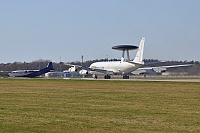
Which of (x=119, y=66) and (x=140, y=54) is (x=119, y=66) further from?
(x=140, y=54)

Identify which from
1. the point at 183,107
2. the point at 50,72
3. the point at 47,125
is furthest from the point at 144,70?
the point at 47,125

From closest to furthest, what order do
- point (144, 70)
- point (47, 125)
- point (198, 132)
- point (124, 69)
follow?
point (198, 132), point (47, 125), point (124, 69), point (144, 70)

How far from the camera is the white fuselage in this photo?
311 feet

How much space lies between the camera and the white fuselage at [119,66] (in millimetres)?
94725

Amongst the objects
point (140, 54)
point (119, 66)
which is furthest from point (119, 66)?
point (140, 54)

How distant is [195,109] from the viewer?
23.5m

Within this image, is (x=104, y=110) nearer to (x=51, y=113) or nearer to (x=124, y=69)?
(x=51, y=113)

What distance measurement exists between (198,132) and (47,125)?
203 inches

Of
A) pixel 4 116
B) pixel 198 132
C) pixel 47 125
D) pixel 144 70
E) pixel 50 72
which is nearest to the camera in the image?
pixel 198 132

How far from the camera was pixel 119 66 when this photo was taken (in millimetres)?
97812

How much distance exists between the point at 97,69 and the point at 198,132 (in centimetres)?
8519

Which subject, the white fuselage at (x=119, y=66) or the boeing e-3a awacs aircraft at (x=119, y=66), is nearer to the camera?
the white fuselage at (x=119, y=66)

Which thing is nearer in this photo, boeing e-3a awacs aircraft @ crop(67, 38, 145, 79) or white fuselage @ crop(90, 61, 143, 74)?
white fuselage @ crop(90, 61, 143, 74)

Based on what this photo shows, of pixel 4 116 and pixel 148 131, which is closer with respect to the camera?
pixel 148 131
